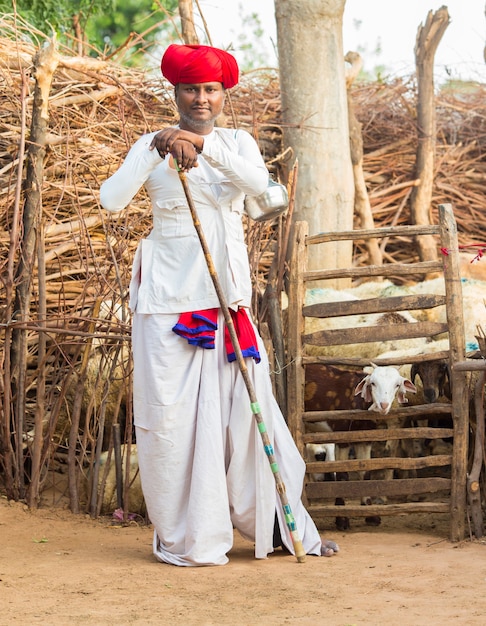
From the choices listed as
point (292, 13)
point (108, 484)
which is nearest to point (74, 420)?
point (108, 484)

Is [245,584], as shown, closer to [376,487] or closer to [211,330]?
[211,330]

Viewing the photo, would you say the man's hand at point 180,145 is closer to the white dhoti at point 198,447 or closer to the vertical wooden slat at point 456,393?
the white dhoti at point 198,447

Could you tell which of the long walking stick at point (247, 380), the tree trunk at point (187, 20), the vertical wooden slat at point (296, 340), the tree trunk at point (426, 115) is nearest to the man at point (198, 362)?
the long walking stick at point (247, 380)

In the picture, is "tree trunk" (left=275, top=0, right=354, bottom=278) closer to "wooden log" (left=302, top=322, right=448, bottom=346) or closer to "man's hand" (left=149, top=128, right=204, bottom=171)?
"wooden log" (left=302, top=322, right=448, bottom=346)

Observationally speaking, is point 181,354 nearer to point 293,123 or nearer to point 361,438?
point 361,438

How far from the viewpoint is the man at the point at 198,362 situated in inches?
162

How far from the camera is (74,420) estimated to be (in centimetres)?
563

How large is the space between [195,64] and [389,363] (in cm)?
207

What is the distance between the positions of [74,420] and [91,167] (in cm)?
194

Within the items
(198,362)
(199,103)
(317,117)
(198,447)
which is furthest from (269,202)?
(317,117)

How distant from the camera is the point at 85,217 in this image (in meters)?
6.66

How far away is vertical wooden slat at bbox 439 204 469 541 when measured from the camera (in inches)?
191

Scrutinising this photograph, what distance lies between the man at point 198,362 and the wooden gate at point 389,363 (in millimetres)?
909

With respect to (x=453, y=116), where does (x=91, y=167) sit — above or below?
below
